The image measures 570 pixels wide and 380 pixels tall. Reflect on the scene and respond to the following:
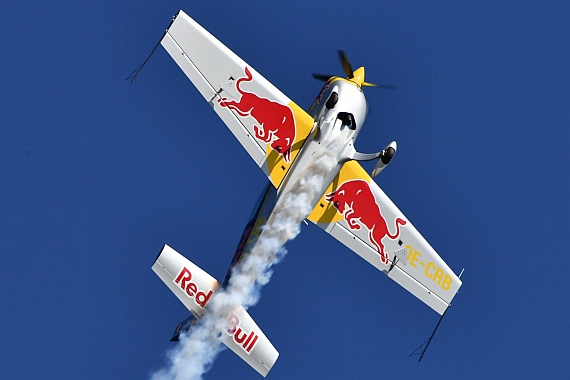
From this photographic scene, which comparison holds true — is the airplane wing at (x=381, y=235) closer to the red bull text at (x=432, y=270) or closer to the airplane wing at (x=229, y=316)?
the red bull text at (x=432, y=270)

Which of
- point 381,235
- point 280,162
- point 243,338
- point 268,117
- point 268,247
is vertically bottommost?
point 243,338

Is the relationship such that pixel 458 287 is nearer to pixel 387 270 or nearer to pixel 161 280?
pixel 387 270

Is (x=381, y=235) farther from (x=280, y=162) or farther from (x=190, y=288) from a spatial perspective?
(x=190, y=288)

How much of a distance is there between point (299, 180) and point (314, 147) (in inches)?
36.4

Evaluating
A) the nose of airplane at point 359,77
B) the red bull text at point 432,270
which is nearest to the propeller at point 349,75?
the nose of airplane at point 359,77

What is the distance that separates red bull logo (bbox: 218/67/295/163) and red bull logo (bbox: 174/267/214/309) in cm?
390

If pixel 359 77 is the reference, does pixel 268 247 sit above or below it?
below

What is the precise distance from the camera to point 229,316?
1260 inches

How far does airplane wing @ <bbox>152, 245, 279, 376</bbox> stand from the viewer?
1251 inches

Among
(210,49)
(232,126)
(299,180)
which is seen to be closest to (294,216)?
(299,180)

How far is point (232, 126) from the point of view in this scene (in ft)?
107

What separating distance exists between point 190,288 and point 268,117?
485cm

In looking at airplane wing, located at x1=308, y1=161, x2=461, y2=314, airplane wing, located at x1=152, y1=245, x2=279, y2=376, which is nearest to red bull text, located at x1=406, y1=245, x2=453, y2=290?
airplane wing, located at x1=308, y1=161, x2=461, y2=314

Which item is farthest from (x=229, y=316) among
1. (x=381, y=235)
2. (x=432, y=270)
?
(x=432, y=270)
